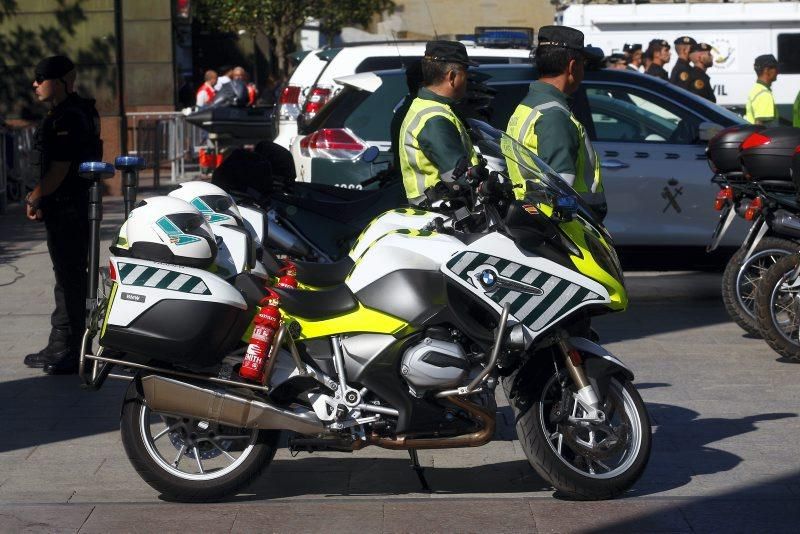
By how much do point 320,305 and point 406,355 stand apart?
0.40 meters

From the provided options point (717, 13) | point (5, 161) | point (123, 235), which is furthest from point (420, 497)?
point (717, 13)

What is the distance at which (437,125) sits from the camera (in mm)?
6652

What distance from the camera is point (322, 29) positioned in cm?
3881

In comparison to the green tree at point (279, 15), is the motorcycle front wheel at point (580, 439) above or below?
below

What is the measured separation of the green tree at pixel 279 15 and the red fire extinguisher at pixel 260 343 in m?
29.7

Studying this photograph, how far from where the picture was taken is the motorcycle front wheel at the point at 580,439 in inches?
230

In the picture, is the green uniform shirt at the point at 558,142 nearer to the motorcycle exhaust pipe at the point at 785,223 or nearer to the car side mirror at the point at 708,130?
the motorcycle exhaust pipe at the point at 785,223

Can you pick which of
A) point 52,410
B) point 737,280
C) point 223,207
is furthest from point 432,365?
point 737,280

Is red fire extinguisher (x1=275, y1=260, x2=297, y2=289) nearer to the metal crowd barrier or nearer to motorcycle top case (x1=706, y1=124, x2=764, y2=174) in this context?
motorcycle top case (x1=706, y1=124, x2=764, y2=174)

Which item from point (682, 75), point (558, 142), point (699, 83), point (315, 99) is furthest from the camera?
point (682, 75)

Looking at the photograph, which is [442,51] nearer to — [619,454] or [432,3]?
[619,454]

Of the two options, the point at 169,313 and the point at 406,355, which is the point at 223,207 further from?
the point at 406,355

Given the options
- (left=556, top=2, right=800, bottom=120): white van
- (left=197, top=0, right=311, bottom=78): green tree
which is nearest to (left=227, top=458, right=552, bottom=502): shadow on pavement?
(left=556, top=2, right=800, bottom=120): white van

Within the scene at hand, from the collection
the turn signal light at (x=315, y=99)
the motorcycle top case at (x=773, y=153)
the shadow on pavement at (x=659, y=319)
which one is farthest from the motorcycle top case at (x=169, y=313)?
the turn signal light at (x=315, y=99)
